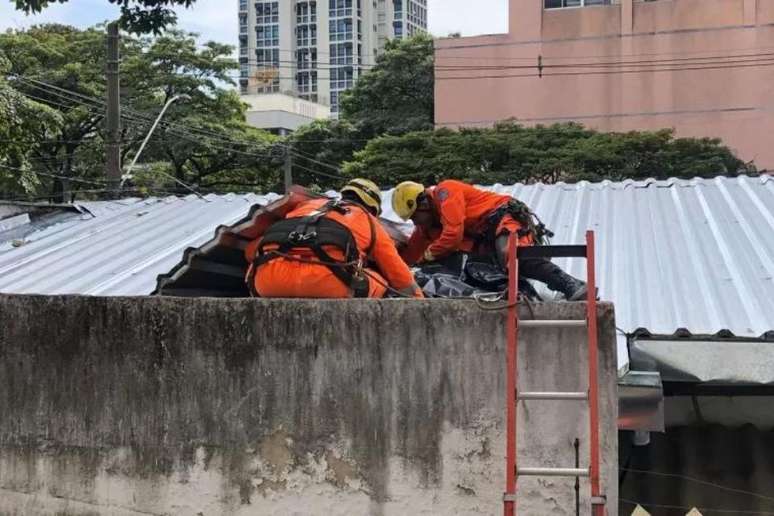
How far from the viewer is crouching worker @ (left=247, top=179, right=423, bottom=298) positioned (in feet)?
13.9

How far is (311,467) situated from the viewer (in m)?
4.06

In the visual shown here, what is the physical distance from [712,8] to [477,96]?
8.22 metres

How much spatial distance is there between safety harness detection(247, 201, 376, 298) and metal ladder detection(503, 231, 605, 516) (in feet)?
3.10

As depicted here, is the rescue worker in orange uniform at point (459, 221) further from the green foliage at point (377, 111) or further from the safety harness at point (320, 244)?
the green foliage at point (377, 111)

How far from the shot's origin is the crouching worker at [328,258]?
4250mm

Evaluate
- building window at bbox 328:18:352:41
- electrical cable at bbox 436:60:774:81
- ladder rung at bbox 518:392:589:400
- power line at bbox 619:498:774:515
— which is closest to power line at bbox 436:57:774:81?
electrical cable at bbox 436:60:774:81

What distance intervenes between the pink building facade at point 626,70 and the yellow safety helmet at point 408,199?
23933 mm

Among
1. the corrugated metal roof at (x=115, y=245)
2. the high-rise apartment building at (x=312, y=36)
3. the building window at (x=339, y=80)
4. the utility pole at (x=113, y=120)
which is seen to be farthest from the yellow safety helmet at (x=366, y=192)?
the building window at (x=339, y=80)

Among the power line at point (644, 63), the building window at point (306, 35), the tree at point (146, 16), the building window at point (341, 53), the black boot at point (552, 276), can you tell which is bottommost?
the black boot at point (552, 276)

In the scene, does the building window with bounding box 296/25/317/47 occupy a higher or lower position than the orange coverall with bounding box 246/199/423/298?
higher

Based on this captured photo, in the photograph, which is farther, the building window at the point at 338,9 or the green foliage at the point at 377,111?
the building window at the point at 338,9

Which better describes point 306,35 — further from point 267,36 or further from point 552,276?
point 552,276

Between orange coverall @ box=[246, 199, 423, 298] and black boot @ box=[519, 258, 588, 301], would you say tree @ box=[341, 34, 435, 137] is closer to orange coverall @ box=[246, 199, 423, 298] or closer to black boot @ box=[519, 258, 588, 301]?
black boot @ box=[519, 258, 588, 301]

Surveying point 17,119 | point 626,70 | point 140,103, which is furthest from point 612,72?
point 17,119
